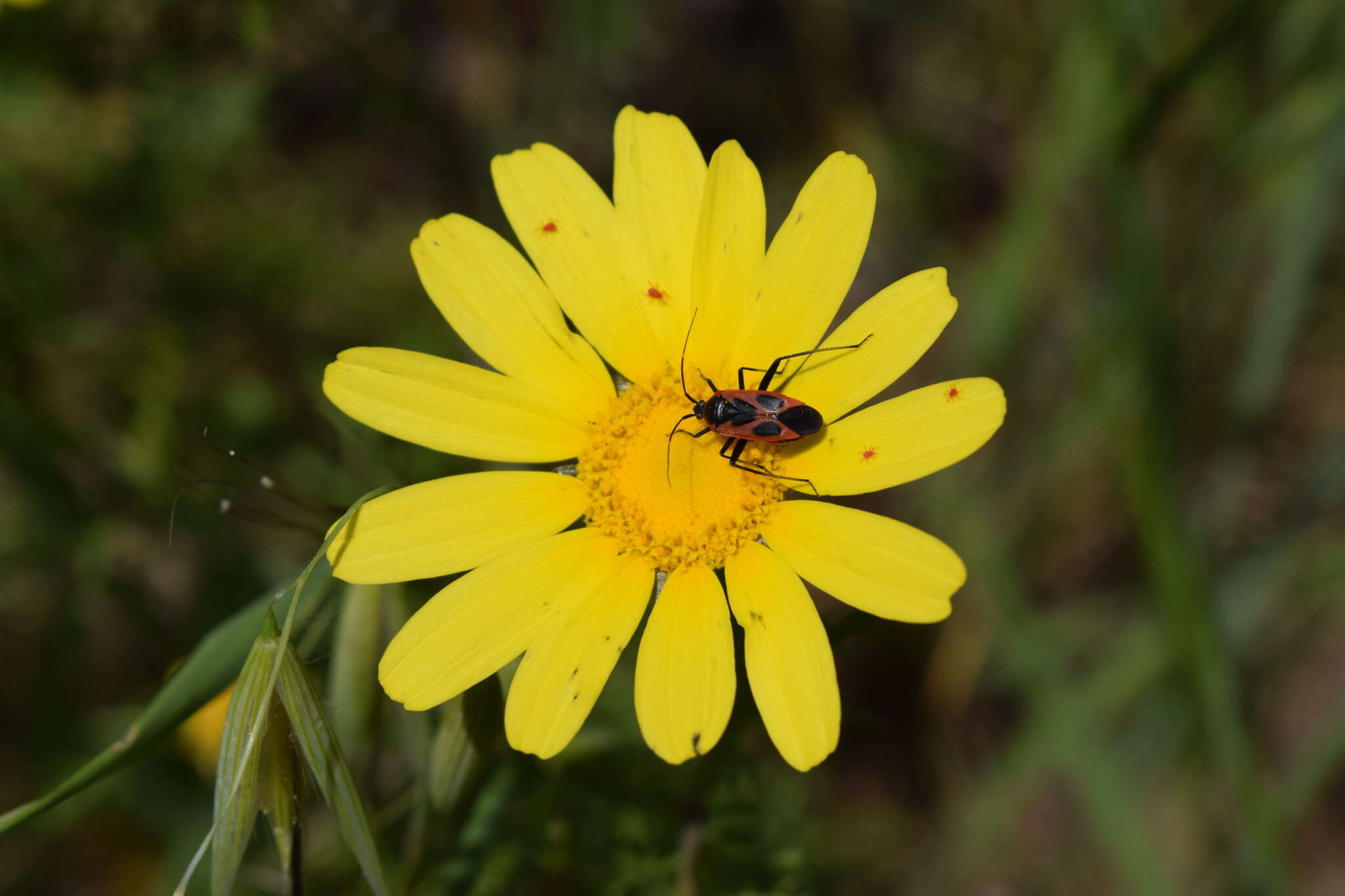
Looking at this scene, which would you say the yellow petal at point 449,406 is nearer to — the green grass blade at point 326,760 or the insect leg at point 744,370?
the insect leg at point 744,370

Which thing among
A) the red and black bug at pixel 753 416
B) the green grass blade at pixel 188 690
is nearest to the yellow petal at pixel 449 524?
the green grass blade at pixel 188 690

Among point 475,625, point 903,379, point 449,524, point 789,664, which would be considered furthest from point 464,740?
point 903,379

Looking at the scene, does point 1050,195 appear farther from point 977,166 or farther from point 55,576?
point 55,576

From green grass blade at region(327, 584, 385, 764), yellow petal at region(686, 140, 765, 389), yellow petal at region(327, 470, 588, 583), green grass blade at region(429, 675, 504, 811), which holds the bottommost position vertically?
green grass blade at region(429, 675, 504, 811)

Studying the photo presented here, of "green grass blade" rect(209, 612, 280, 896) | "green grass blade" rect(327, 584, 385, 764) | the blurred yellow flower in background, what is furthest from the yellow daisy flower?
the blurred yellow flower in background

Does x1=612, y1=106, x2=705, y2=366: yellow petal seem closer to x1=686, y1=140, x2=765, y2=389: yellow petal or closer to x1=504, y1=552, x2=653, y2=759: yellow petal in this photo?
x1=686, y1=140, x2=765, y2=389: yellow petal

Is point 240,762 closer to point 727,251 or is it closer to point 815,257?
point 727,251

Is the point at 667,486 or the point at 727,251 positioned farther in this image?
the point at 667,486
